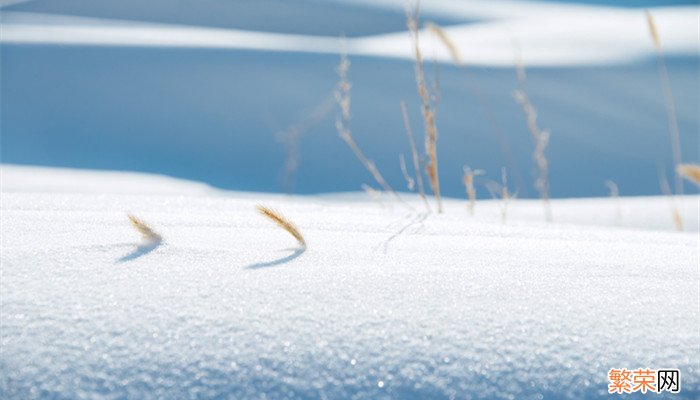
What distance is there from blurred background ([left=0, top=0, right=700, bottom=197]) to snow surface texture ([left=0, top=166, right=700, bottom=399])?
2647 millimetres

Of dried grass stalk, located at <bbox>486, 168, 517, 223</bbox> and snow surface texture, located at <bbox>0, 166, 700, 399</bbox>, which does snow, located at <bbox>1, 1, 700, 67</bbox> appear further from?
snow surface texture, located at <bbox>0, 166, 700, 399</bbox>

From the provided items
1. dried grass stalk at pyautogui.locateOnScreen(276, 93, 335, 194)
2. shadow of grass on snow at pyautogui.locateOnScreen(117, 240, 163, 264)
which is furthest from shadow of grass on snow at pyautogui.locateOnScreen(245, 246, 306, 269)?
dried grass stalk at pyautogui.locateOnScreen(276, 93, 335, 194)

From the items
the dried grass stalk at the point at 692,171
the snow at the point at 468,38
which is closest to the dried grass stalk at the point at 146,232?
the dried grass stalk at the point at 692,171

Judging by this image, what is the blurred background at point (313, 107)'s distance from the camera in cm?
427

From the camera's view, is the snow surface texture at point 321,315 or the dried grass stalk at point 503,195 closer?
the snow surface texture at point 321,315

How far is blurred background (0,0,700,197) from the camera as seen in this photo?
427cm

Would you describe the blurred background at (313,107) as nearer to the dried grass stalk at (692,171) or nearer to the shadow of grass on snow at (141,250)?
the dried grass stalk at (692,171)

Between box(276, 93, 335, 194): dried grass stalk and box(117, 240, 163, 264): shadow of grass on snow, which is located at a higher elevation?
box(276, 93, 335, 194): dried grass stalk

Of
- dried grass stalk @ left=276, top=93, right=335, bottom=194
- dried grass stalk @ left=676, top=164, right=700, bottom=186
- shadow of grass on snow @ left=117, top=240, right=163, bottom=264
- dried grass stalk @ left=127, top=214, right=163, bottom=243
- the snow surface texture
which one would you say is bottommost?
the snow surface texture

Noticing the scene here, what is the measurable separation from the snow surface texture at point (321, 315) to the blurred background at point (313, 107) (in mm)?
2647

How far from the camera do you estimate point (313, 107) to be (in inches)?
185

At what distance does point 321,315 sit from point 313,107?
12.9ft

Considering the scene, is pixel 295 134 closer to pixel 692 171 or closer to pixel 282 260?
pixel 692 171

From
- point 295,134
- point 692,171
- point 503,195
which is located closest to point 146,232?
point 692,171
